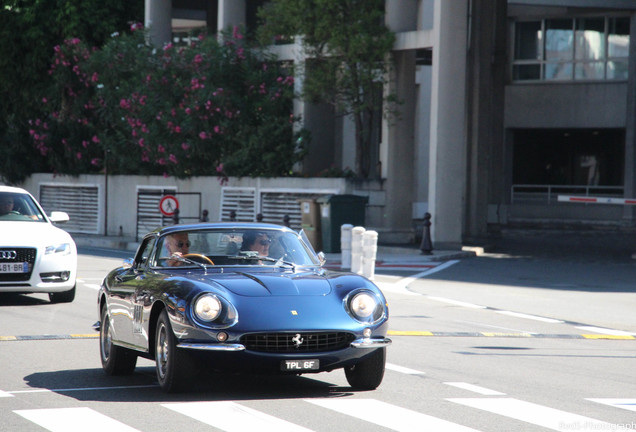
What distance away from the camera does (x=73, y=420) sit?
7609 mm

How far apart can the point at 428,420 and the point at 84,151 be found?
112 feet

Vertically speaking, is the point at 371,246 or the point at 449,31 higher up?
the point at 449,31

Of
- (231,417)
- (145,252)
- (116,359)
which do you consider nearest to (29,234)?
(145,252)

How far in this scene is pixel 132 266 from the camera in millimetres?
10320

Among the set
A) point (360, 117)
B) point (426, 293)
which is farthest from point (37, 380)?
point (360, 117)

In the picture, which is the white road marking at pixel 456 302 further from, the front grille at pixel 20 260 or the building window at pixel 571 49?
the building window at pixel 571 49

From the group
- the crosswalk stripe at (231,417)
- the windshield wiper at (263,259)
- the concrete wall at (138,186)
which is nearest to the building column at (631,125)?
the concrete wall at (138,186)

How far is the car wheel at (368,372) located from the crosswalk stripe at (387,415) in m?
0.39

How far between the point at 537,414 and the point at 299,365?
1.72m

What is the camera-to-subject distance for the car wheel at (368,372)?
8.86 metres

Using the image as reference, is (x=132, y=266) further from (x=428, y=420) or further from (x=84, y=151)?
(x=84, y=151)

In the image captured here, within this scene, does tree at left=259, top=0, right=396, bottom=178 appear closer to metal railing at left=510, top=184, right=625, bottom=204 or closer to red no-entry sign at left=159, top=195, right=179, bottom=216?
red no-entry sign at left=159, top=195, right=179, bottom=216

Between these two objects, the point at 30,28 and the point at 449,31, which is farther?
the point at 30,28

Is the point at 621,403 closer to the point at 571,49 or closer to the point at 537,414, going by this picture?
the point at 537,414
